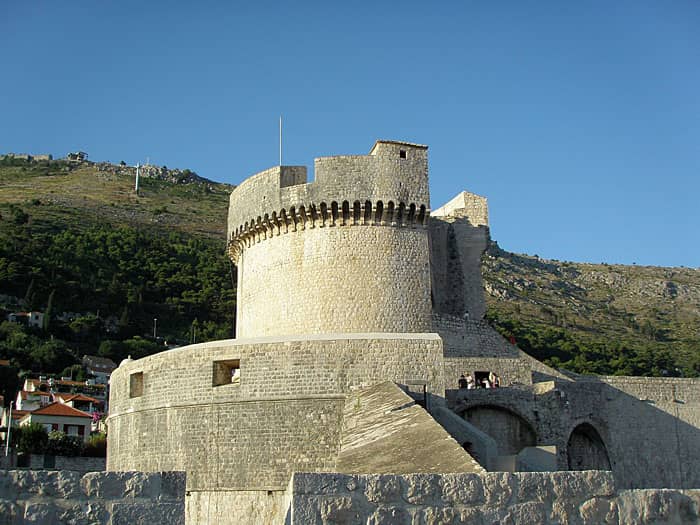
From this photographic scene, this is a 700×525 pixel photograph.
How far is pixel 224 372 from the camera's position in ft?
55.2

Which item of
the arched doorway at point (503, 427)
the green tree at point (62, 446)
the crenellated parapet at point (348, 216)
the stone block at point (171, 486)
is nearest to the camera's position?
the stone block at point (171, 486)

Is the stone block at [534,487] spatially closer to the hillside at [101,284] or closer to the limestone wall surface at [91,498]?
the limestone wall surface at [91,498]

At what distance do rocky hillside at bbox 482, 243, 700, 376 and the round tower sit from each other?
28.9 m

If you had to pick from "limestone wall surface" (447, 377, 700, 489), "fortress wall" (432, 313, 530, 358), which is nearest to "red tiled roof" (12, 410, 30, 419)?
"fortress wall" (432, 313, 530, 358)

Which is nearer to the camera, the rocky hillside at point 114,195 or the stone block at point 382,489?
the stone block at point 382,489

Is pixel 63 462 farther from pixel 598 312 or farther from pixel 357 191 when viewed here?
pixel 598 312

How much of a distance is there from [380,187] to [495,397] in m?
5.88

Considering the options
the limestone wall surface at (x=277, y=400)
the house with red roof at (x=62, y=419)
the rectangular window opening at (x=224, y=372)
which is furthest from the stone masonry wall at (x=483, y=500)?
the house with red roof at (x=62, y=419)

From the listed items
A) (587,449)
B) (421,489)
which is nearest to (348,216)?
(587,449)

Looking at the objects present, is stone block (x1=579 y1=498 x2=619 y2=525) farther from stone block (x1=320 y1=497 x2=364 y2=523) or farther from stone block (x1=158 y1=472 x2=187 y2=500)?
stone block (x1=158 y1=472 x2=187 y2=500)

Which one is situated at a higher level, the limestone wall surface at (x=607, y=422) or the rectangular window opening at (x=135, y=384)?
the rectangular window opening at (x=135, y=384)

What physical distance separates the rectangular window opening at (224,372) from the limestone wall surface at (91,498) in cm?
1112

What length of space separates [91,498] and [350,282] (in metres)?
16.7

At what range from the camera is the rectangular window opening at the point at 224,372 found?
16.5 metres
